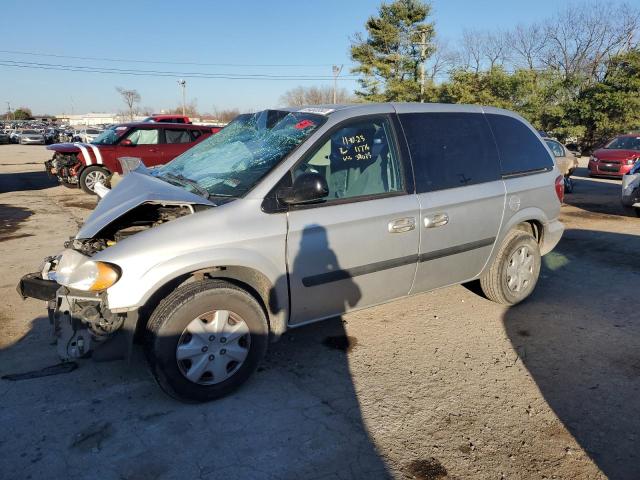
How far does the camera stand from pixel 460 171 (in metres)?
3.88

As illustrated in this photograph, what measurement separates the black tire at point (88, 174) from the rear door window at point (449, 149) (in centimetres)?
1028

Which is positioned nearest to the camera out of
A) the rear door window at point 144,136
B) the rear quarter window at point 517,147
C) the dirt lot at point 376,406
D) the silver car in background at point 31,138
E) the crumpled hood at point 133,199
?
the dirt lot at point 376,406

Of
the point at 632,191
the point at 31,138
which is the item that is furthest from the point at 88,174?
the point at 31,138

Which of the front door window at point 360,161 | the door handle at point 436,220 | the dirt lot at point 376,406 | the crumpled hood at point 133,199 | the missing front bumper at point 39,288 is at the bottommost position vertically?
the dirt lot at point 376,406

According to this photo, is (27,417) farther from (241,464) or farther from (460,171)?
(460,171)

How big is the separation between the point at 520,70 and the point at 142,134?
918 inches

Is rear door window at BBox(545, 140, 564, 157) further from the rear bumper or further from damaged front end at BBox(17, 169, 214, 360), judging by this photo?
damaged front end at BBox(17, 169, 214, 360)

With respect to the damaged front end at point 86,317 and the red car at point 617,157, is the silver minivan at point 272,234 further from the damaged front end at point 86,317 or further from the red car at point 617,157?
the red car at point 617,157

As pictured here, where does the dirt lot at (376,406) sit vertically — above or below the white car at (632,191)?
below

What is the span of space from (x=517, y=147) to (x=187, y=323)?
3328 mm

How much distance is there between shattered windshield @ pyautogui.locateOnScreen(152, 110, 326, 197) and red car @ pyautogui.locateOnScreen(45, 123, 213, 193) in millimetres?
8548

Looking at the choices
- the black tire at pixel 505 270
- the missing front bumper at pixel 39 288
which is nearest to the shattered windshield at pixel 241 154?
the missing front bumper at pixel 39 288

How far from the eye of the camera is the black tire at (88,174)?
11.8 meters

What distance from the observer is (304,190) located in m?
3.01
